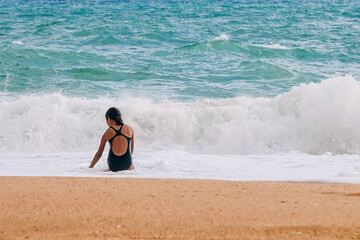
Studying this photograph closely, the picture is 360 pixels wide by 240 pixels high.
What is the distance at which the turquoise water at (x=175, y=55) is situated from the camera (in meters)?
13.8

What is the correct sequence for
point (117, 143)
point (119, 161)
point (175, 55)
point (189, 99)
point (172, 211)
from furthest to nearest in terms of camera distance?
point (175, 55)
point (189, 99)
point (117, 143)
point (119, 161)
point (172, 211)

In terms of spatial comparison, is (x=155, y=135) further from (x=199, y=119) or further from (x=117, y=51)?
(x=117, y=51)

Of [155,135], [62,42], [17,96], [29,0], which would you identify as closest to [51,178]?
[155,135]

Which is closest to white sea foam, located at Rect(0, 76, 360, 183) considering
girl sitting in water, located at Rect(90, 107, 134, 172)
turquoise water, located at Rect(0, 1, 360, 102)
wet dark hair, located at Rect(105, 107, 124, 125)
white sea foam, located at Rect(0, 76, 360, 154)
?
white sea foam, located at Rect(0, 76, 360, 154)

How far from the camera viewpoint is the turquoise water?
13750mm

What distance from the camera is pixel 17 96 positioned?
12.5 m

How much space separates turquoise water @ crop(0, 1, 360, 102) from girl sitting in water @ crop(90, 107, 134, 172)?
5.82 meters

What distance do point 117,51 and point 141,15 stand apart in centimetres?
1237

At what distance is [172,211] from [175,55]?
14.4 meters

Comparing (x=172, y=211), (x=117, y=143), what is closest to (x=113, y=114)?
(x=117, y=143)

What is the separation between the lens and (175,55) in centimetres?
1809

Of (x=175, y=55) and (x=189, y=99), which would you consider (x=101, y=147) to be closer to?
(x=189, y=99)

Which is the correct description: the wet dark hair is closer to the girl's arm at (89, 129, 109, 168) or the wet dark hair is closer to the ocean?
the girl's arm at (89, 129, 109, 168)

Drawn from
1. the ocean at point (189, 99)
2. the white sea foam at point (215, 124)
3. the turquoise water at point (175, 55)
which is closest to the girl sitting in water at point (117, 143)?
the ocean at point (189, 99)
